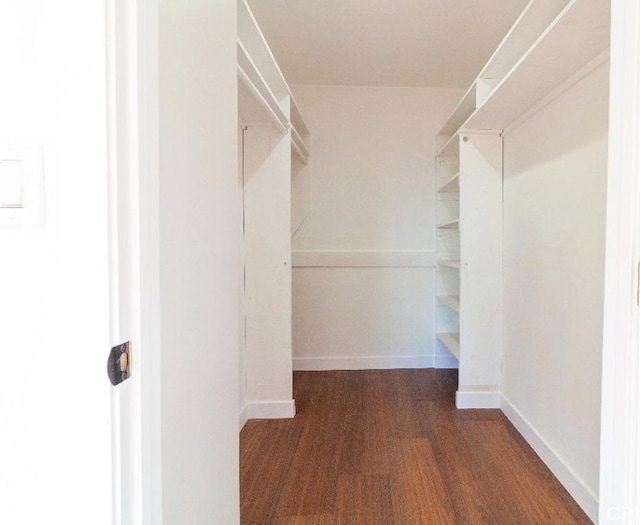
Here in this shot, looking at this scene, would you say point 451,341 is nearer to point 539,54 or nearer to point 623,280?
point 539,54

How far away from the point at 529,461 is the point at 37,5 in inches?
91.1

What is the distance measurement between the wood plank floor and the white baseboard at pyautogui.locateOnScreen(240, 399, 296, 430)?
0.19 feet

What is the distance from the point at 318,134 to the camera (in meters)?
2.86

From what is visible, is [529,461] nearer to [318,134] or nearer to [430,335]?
[430,335]

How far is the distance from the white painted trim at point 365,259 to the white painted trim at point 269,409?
117cm

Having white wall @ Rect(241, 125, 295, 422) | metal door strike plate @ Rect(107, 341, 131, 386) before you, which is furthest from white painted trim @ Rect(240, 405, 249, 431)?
metal door strike plate @ Rect(107, 341, 131, 386)

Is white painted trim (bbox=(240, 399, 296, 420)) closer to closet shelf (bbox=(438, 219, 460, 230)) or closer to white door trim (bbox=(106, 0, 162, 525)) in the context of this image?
white door trim (bbox=(106, 0, 162, 525))

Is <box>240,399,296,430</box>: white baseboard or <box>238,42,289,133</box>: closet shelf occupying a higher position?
<box>238,42,289,133</box>: closet shelf

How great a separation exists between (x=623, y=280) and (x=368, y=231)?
2280 millimetres

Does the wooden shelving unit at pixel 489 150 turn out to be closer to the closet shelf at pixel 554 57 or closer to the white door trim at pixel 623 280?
the closet shelf at pixel 554 57

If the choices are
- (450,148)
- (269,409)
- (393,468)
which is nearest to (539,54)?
(450,148)

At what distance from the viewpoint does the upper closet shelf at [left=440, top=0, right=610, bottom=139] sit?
3.66 ft

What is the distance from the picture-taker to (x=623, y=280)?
664 mm

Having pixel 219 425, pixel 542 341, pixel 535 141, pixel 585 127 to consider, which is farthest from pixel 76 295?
pixel 535 141
